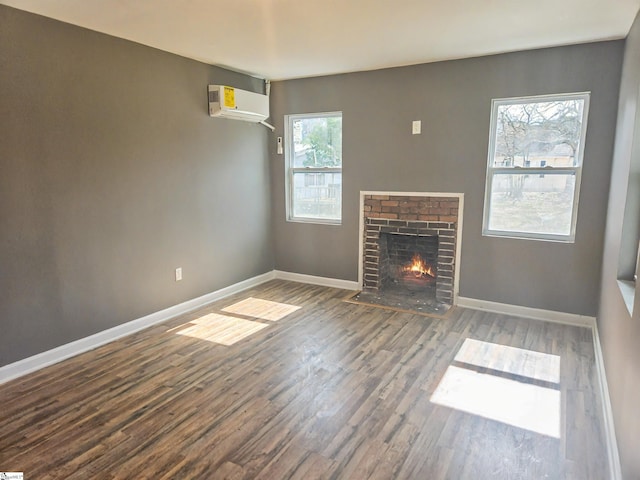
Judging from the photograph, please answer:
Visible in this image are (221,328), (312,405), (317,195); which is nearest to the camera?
(312,405)

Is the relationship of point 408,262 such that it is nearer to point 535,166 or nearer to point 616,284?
point 535,166

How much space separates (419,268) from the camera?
4613 millimetres

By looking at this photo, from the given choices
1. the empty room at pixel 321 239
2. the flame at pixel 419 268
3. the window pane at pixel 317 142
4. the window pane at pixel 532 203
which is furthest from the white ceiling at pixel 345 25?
the flame at pixel 419 268

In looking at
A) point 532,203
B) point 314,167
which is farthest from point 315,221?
point 532,203

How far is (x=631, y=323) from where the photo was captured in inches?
71.7

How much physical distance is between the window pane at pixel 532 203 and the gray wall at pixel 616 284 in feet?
1.29

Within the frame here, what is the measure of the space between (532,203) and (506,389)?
1.88 metres

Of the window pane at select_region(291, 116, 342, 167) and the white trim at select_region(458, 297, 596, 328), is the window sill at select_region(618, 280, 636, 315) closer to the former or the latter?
the white trim at select_region(458, 297, 596, 328)

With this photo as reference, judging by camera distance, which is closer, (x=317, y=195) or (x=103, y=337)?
(x=103, y=337)

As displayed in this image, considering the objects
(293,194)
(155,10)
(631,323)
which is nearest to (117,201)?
(155,10)

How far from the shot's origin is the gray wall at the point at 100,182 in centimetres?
266

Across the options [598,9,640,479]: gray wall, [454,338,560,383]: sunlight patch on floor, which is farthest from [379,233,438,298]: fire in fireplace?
[598,9,640,479]: gray wall

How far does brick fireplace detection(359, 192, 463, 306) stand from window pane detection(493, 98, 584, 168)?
2.05ft

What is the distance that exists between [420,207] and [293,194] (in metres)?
1.61
